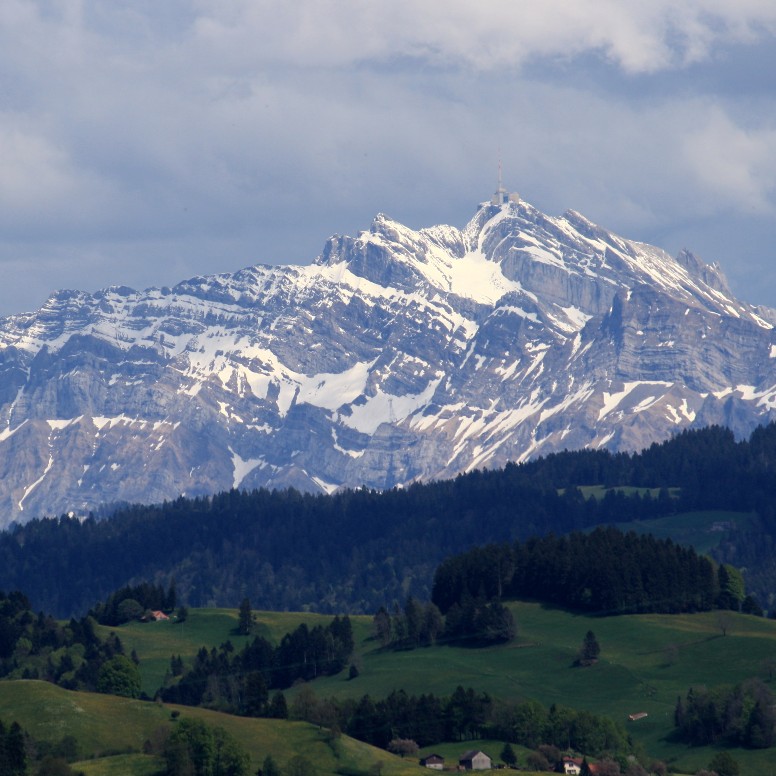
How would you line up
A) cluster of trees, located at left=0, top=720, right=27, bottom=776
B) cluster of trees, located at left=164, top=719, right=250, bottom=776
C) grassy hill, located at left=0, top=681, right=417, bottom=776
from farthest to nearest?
grassy hill, located at left=0, top=681, right=417, bottom=776, cluster of trees, located at left=164, top=719, right=250, bottom=776, cluster of trees, located at left=0, top=720, right=27, bottom=776

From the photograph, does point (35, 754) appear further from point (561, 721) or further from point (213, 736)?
point (561, 721)

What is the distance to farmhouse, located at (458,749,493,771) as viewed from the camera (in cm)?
18125

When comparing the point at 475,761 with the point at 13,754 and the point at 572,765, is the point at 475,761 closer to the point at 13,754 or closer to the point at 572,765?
the point at 572,765

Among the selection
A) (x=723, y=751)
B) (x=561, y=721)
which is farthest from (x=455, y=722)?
(x=723, y=751)

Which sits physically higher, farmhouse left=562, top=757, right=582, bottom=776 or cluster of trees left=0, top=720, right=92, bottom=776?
cluster of trees left=0, top=720, right=92, bottom=776

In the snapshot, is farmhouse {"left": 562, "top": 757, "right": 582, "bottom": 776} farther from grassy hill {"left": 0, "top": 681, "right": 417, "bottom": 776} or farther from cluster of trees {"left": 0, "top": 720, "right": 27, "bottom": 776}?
cluster of trees {"left": 0, "top": 720, "right": 27, "bottom": 776}

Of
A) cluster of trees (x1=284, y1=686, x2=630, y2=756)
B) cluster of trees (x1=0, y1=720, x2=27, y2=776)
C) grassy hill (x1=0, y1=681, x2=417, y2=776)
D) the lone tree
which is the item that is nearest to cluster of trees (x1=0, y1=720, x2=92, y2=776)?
cluster of trees (x1=0, y1=720, x2=27, y2=776)

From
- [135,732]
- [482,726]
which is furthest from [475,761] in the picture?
[135,732]

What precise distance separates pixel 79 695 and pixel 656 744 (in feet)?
189

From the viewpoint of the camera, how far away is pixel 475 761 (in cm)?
18200

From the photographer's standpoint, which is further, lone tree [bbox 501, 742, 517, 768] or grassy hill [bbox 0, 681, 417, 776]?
lone tree [bbox 501, 742, 517, 768]

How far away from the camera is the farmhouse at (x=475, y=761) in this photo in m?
181

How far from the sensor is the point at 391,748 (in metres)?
191

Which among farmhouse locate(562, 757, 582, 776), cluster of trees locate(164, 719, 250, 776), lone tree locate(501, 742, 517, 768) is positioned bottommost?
farmhouse locate(562, 757, 582, 776)
